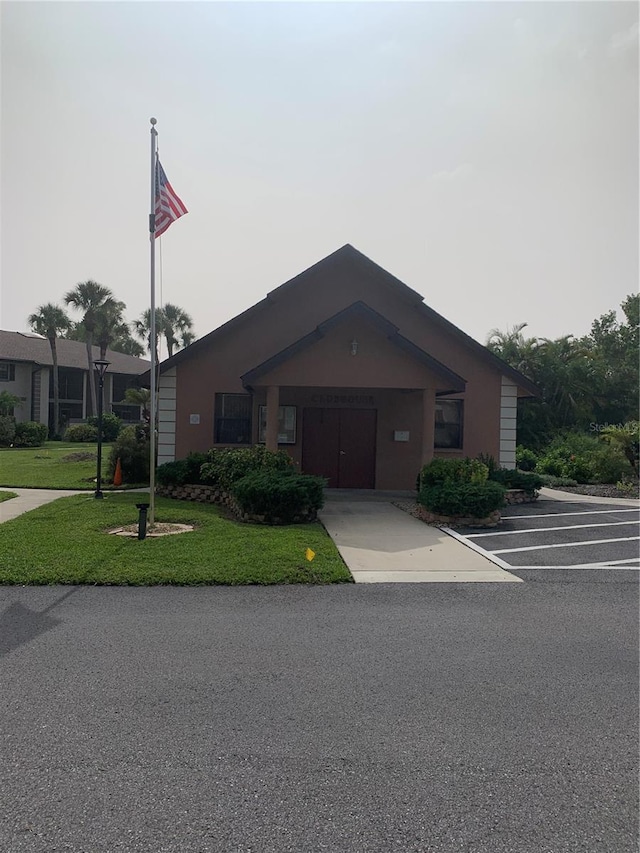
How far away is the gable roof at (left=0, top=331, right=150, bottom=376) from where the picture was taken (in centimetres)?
4175

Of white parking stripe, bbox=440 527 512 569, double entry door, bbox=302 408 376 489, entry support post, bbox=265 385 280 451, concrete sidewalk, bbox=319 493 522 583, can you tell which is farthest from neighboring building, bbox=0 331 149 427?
white parking stripe, bbox=440 527 512 569

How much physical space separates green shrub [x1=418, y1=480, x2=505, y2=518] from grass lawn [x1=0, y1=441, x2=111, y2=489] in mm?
10567

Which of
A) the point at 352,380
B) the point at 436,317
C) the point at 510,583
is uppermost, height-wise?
the point at 436,317

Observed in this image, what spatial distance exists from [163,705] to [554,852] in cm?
264

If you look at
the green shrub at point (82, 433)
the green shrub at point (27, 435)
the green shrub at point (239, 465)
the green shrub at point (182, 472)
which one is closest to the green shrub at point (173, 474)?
the green shrub at point (182, 472)

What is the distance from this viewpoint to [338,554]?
8.97 meters

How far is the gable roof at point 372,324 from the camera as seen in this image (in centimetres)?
1370

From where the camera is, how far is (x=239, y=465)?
1331cm

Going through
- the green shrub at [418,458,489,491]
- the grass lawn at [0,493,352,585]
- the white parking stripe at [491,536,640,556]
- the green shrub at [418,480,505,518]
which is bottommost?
the white parking stripe at [491,536,640,556]

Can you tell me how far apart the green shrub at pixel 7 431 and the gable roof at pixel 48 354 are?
31.1 ft

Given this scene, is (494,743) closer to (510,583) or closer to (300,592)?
(300,592)

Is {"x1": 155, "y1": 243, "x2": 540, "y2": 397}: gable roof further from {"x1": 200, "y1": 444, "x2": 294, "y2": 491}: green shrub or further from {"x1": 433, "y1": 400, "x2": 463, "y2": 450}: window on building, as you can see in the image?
{"x1": 200, "y1": 444, "x2": 294, "y2": 491}: green shrub

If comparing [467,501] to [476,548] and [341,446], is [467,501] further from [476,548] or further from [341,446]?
[341,446]

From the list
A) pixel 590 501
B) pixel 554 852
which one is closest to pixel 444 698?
pixel 554 852
